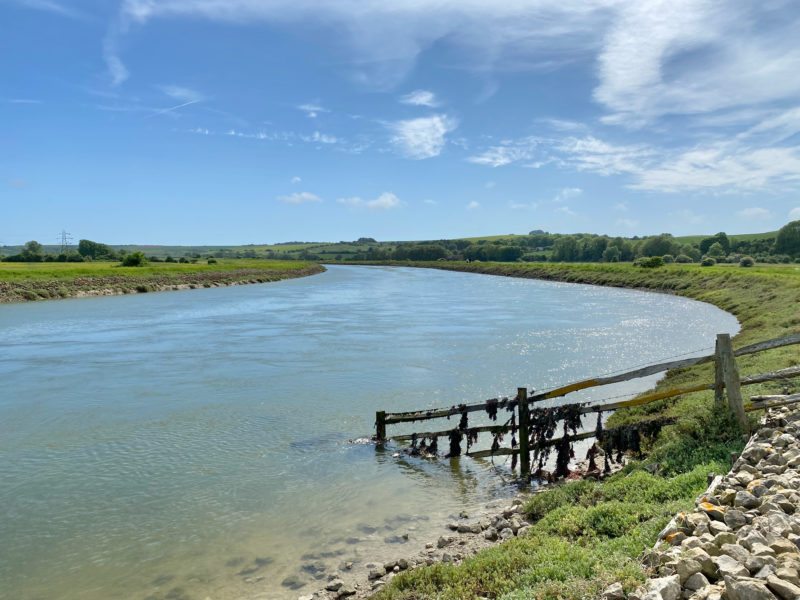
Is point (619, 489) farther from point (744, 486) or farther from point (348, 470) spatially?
point (348, 470)

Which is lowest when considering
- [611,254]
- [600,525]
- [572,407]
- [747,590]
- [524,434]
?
[524,434]

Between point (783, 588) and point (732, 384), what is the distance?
5.63 m

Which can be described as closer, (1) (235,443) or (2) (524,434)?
(2) (524,434)

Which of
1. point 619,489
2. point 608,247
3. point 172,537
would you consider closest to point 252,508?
point 172,537

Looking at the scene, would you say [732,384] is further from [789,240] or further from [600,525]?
[789,240]

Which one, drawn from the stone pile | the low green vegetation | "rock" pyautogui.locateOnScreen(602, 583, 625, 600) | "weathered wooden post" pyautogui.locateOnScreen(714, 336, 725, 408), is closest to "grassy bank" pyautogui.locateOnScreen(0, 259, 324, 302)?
the low green vegetation

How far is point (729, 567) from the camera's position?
14.4 ft

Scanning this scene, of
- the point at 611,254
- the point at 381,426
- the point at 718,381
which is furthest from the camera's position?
the point at 611,254

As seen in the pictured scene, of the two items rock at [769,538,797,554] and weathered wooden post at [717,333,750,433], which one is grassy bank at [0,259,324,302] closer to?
weathered wooden post at [717,333,750,433]

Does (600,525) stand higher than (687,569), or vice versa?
(687,569)

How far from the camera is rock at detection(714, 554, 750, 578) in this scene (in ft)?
14.1

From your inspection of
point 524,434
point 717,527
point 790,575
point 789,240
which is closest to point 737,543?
point 717,527

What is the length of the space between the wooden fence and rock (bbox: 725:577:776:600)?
5.43 meters

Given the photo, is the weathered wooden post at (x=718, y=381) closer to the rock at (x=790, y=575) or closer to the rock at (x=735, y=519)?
the rock at (x=735, y=519)
